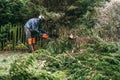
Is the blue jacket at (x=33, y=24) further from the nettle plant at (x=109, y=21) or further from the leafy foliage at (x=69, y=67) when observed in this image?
the leafy foliage at (x=69, y=67)

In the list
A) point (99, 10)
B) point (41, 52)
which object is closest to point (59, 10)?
point (99, 10)

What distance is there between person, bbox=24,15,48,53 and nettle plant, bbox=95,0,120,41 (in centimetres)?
243

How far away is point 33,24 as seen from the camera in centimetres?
1518

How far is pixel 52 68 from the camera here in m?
9.86

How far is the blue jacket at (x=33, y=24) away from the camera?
15180 mm

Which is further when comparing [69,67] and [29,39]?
[29,39]

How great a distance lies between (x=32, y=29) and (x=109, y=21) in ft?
11.1

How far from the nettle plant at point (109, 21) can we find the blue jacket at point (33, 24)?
255cm

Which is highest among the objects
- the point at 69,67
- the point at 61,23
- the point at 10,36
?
the point at 61,23

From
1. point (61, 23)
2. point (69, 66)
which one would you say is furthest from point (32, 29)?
point (69, 66)

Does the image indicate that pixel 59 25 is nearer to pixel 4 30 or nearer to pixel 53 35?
pixel 53 35

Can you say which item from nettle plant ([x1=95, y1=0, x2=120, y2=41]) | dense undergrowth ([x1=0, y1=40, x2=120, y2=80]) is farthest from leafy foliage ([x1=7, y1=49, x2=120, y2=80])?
nettle plant ([x1=95, y1=0, x2=120, y2=41])

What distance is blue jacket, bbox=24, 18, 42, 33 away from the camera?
1518cm

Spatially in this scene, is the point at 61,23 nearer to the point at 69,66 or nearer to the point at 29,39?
the point at 29,39
